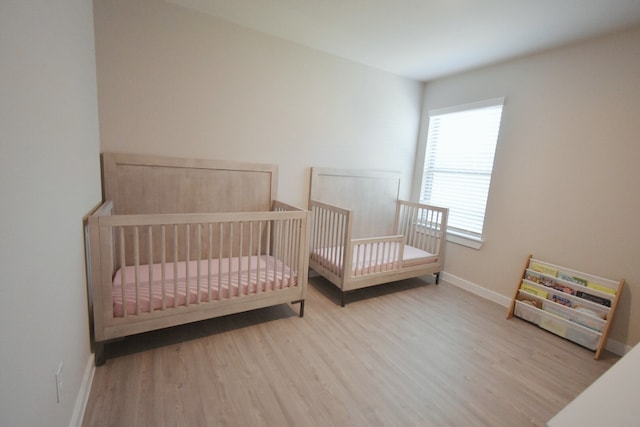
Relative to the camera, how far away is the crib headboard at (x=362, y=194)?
3.16 m

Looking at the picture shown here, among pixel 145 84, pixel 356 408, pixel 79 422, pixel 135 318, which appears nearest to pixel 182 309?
pixel 135 318

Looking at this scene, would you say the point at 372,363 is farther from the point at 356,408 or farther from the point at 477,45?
the point at 477,45

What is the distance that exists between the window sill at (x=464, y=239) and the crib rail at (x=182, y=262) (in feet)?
6.49

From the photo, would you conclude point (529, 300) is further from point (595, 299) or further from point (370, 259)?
point (370, 259)

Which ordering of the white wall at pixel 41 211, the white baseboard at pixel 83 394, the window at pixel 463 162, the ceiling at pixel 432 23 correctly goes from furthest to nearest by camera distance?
1. the window at pixel 463 162
2. the ceiling at pixel 432 23
3. the white baseboard at pixel 83 394
4. the white wall at pixel 41 211

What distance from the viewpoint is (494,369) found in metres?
1.93

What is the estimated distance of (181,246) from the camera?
2.46m

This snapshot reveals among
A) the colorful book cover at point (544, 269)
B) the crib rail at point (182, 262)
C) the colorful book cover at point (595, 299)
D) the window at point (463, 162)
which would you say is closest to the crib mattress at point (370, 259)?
the crib rail at point (182, 262)

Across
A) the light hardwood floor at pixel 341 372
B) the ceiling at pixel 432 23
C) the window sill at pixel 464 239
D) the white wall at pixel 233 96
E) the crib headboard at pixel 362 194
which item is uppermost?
the ceiling at pixel 432 23

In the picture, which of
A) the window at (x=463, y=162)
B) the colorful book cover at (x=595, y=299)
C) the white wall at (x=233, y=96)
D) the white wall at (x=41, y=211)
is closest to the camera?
the white wall at (x=41, y=211)

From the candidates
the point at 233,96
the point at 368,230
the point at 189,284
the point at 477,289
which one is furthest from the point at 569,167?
the point at 189,284

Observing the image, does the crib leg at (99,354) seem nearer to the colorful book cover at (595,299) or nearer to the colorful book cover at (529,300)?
the colorful book cover at (529,300)

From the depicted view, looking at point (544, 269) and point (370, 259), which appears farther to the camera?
point (370, 259)

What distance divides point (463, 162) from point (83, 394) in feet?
12.1
